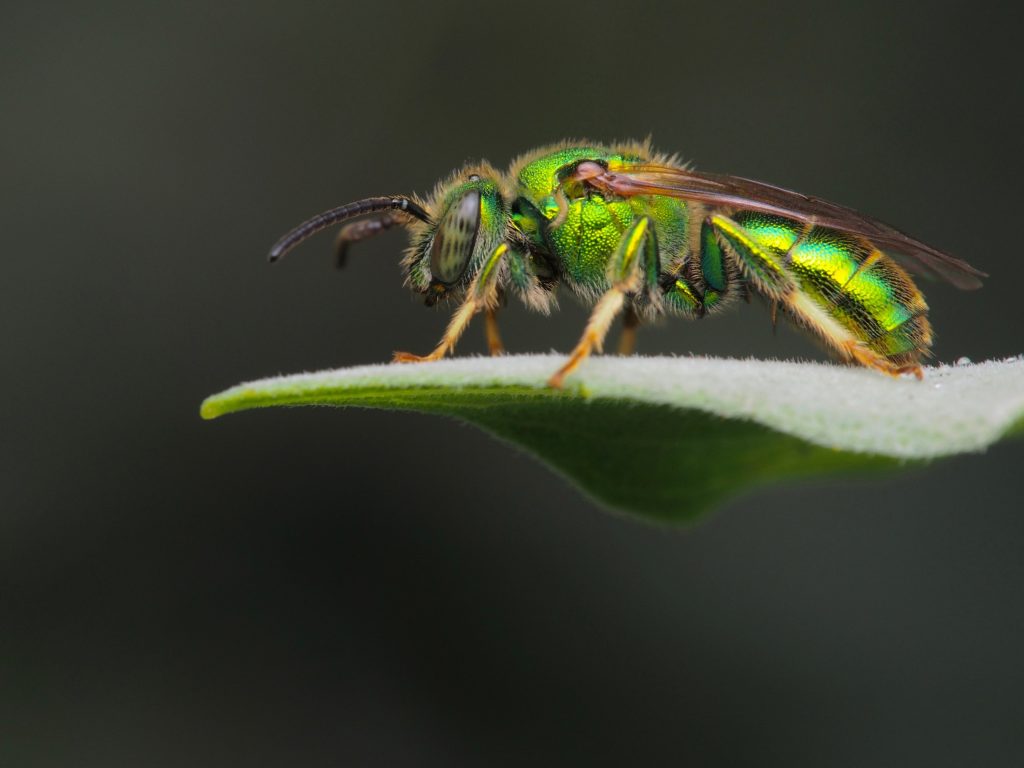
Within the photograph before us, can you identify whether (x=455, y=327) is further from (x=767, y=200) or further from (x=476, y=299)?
(x=767, y=200)

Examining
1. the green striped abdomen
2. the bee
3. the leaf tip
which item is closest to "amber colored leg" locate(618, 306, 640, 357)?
the bee

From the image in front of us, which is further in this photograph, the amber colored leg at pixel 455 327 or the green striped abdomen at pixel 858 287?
the green striped abdomen at pixel 858 287

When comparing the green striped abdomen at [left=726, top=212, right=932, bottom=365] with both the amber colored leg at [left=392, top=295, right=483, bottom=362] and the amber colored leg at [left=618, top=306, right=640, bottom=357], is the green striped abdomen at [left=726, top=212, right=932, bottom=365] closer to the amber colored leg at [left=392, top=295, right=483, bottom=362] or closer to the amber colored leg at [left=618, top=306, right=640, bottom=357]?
the amber colored leg at [left=618, top=306, right=640, bottom=357]

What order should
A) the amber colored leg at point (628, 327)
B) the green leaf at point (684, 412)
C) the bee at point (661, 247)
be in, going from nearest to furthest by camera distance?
the green leaf at point (684, 412) → the bee at point (661, 247) → the amber colored leg at point (628, 327)

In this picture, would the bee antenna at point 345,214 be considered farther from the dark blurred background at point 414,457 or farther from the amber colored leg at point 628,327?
the dark blurred background at point 414,457

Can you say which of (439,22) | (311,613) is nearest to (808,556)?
(311,613)

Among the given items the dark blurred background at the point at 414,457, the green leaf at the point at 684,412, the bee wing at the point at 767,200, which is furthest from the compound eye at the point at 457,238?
the dark blurred background at the point at 414,457

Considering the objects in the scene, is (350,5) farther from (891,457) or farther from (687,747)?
(891,457)

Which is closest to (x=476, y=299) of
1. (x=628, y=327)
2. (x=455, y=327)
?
(x=455, y=327)
